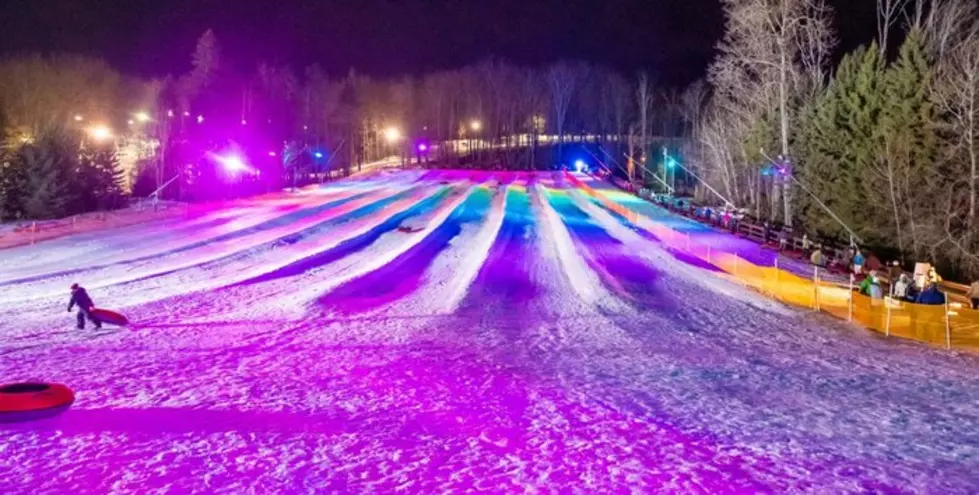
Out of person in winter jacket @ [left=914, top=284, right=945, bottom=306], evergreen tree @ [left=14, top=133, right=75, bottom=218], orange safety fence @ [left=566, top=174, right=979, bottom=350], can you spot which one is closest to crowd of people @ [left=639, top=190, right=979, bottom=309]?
person in winter jacket @ [left=914, top=284, right=945, bottom=306]

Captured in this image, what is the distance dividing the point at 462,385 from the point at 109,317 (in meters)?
9.19

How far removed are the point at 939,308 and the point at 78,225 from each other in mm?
38091

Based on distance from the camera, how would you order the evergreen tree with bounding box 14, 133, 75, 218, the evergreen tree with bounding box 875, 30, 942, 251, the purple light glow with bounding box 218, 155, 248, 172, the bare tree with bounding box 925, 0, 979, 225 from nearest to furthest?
the bare tree with bounding box 925, 0, 979, 225
the evergreen tree with bounding box 875, 30, 942, 251
the evergreen tree with bounding box 14, 133, 75, 218
the purple light glow with bounding box 218, 155, 248, 172

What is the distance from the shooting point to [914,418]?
12.0 metres

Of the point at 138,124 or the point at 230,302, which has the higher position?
the point at 138,124

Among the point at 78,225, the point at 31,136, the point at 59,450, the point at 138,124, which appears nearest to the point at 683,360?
the point at 59,450

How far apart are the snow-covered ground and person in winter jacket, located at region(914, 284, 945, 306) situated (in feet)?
9.15

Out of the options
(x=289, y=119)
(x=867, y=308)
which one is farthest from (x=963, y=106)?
(x=289, y=119)

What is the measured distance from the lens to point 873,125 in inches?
1502

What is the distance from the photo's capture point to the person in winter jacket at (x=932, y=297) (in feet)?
66.2

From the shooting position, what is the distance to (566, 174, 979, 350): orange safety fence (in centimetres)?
1805

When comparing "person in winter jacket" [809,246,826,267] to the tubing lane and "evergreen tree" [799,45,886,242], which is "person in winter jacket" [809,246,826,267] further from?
the tubing lane

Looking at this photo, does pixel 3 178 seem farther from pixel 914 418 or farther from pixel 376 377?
pixel 914 418

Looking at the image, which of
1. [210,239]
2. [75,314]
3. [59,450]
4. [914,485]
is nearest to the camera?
[914,485]
